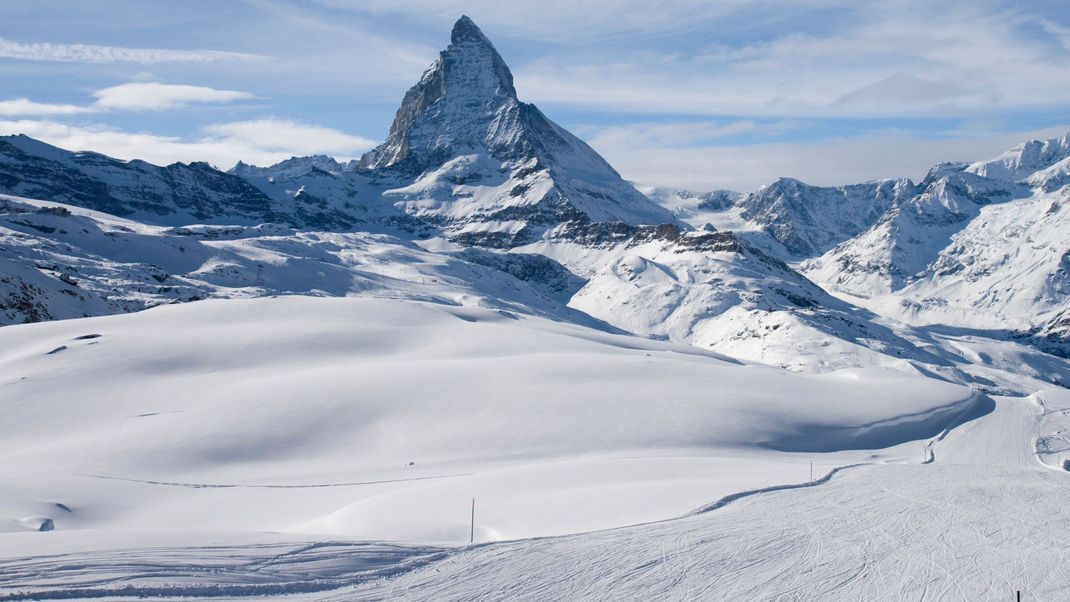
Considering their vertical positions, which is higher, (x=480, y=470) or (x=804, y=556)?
(x=480, y=470)

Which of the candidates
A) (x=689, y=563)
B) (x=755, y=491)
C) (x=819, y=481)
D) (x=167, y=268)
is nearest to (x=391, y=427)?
(x=755, y=491)

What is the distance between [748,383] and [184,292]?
120m

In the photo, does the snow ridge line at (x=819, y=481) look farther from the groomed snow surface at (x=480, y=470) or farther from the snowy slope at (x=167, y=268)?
the snowy slope at (x=167, y=268)

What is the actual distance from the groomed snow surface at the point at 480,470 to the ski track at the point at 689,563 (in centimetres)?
7

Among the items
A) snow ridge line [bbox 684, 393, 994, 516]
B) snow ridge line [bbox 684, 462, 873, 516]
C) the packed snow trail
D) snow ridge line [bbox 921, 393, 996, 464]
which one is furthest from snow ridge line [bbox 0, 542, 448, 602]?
snow ridge line [bbox 921, 393, 996, 464]

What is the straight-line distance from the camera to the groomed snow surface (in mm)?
16938

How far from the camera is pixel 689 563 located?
18.2m

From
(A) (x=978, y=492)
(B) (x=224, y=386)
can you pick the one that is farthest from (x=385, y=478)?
(A) (x=978, y=492)

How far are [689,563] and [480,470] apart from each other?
1775 cm

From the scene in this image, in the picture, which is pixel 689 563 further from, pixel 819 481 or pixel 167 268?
pixel 167 268

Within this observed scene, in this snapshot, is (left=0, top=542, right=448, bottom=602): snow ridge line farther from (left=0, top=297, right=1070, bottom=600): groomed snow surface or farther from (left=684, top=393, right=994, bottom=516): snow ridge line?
(left=684, top=393, right=994, bottom=516): snow ridge line

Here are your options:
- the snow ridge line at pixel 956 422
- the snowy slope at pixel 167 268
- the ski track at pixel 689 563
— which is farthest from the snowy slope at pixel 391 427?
the snowy slope at pixel 167 268

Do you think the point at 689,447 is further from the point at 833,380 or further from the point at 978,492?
the point at 833,380

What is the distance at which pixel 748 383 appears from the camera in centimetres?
4925
